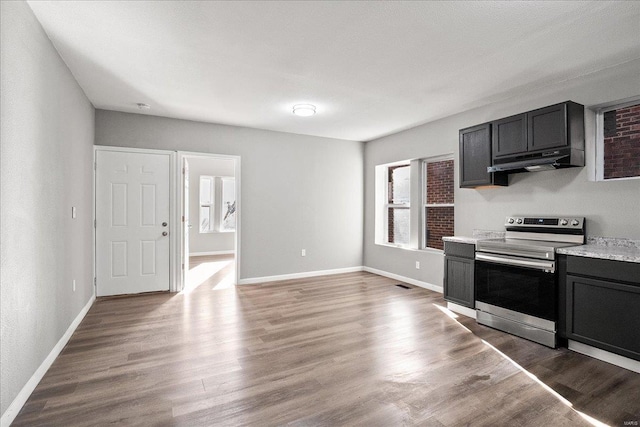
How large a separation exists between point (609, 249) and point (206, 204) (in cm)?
821

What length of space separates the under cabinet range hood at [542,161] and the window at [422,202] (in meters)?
1.30

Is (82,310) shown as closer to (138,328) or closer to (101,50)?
(138,328)

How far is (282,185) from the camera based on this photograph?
5711mm

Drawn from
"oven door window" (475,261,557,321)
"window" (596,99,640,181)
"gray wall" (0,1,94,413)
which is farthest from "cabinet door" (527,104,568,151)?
"gray wall" (0,1,94,413)

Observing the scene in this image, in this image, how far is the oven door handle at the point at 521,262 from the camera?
2934mm

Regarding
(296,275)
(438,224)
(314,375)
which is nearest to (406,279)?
(438,224)

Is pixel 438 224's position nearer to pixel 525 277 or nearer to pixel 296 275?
pixel 525 277

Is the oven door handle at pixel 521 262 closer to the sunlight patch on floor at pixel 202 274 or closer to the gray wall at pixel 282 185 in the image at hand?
the gray wall at pixel 282 185

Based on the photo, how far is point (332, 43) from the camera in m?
2.67

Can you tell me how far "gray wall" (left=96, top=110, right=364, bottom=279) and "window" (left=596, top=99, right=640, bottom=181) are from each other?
3848 millimetres

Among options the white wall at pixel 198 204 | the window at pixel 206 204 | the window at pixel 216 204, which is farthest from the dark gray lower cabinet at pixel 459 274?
the window at pixel 206 204

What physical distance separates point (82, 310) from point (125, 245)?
115cm

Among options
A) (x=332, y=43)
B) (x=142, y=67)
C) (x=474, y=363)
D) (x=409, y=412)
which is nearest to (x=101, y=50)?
(x=142, y=67)

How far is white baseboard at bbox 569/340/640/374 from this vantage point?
8.24 feet
